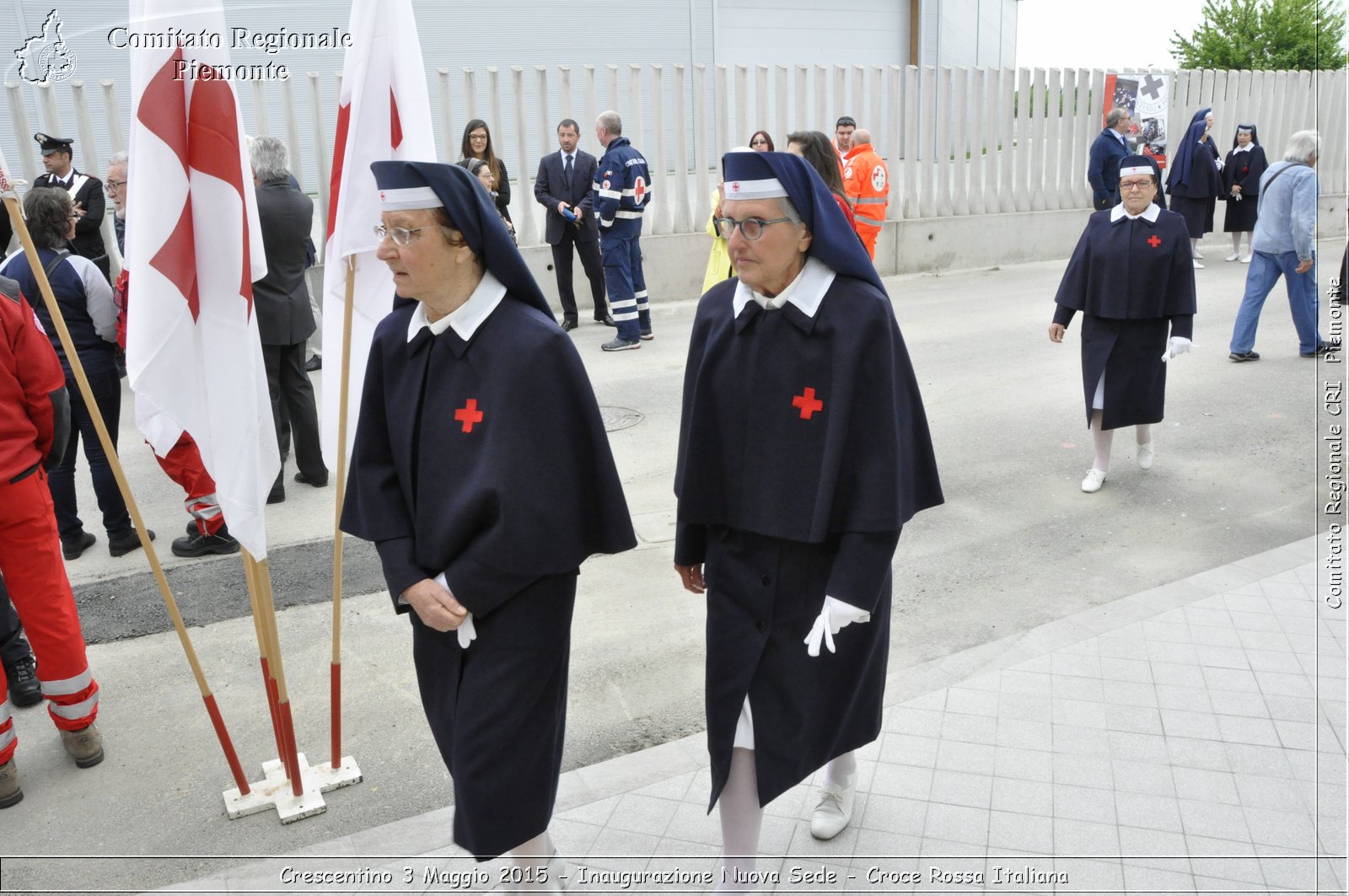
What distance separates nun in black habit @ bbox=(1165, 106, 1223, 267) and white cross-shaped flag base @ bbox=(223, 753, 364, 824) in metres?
14.1

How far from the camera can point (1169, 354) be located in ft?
21.3

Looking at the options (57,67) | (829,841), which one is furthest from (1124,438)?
(57,67)

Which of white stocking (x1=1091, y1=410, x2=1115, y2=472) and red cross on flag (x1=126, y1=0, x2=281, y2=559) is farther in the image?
white stocking (x1=1091, y1=410, x2=1115, y2=472)

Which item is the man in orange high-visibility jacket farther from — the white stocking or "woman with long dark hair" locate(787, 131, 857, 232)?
"woman with long dark hair" locate(787, 131, 857, 232)

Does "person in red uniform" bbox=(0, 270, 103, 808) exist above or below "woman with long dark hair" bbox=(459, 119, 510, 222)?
below

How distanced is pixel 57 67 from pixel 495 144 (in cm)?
533

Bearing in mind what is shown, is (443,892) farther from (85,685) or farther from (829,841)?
(85,685)

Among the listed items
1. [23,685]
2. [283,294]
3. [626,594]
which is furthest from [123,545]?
[626,594]

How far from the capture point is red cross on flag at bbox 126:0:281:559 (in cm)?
323

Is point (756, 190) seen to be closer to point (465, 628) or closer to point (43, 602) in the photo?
point (465, 628)

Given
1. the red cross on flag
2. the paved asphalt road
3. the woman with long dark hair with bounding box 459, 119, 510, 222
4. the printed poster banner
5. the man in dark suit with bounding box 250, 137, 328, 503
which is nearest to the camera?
the red cross on flag

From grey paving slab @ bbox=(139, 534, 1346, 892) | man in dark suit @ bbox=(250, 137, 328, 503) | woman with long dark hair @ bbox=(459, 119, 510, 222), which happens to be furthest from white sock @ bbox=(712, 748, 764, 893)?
woman with long dark hair @ bbox=(459, 119, 510, 222)

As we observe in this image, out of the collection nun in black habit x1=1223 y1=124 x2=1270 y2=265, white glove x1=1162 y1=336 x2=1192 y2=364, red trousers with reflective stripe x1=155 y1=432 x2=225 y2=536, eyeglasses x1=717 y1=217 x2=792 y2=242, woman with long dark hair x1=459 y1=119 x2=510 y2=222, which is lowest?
red trousers with reflective stripe x1=155 y1=432 x2=225 y2=536

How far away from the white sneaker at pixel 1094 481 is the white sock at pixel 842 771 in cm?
399
